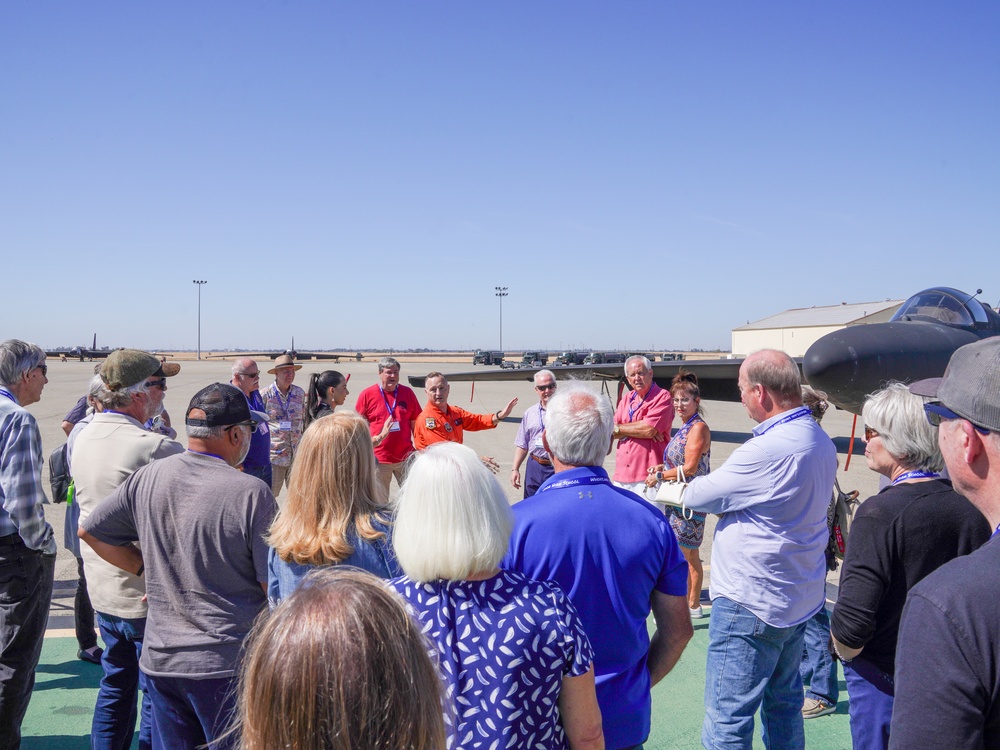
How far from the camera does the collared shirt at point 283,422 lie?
A: 6434mm

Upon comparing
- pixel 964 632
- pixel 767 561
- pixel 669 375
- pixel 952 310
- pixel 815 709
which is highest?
pixel 952 310

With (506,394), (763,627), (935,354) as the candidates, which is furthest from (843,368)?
(506,394)

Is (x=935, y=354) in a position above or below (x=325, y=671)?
above

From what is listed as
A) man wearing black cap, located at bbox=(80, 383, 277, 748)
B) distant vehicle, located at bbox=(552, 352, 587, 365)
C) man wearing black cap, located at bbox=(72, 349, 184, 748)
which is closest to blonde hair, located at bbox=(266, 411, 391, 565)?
man wearing black cap, located at bbox=(80, 383, 277, 748)

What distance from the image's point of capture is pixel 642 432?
5.62m

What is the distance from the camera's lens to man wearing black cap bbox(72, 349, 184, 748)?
285 cm

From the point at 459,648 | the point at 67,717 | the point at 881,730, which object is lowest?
the point at 67,717

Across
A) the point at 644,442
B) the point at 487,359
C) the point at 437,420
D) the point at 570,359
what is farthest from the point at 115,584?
the point at 487,359

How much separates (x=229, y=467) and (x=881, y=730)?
2.51 m

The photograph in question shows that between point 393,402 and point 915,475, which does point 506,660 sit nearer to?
A: point 915,475

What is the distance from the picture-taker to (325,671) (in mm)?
989

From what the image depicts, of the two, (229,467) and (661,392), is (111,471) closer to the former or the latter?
(229,467)

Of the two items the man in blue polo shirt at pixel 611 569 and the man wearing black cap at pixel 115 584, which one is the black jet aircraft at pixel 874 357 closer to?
the man in blue polo shirt at pixel 611 569

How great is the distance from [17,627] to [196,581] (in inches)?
48.0
